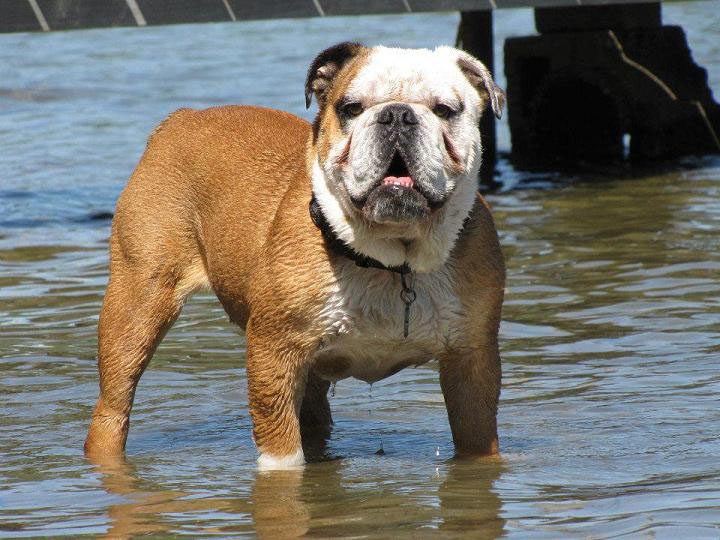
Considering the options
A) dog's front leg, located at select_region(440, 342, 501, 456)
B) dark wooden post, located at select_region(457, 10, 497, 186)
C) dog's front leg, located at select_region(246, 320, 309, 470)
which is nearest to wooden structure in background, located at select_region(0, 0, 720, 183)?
dark wooden post, located at select_region(457, 10, 497, 186)

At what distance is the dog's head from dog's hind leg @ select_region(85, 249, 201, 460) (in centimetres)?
110

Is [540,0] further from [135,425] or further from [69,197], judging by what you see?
[135,425]

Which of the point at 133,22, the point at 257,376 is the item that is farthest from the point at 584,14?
the point at 257,376

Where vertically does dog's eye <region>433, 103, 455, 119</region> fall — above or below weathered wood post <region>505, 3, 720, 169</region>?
above

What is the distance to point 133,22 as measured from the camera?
11070 millimetres

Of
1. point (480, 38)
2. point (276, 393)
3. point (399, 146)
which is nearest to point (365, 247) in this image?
point (399, 146)

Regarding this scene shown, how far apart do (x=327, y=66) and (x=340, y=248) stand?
706 mm

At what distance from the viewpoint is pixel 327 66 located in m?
5.46

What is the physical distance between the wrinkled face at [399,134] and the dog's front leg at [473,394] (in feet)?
2.05

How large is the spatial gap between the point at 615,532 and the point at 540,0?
8.26 meters

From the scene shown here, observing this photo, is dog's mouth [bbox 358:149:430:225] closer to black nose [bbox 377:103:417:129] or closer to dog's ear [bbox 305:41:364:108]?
black nose [bbox 377:103:417:129]

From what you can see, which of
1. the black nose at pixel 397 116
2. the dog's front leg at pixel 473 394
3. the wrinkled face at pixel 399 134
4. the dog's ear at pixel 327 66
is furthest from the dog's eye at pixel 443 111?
the dog's front leg at pixel 473 394

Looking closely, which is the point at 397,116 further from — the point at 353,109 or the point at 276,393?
the point at 276,393

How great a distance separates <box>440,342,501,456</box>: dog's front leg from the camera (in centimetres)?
546
